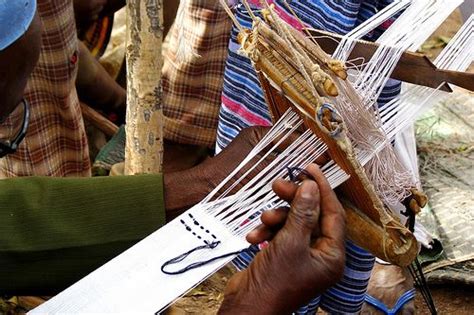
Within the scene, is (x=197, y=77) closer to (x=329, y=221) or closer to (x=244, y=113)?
(x=244, y=113)

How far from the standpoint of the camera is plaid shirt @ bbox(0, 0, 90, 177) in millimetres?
2643

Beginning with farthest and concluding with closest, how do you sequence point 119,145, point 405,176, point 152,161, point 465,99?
point 465,99
point 119,145
point 152,161
point 405,176

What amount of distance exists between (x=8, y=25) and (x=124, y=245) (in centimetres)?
63

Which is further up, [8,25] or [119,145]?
[8,25]

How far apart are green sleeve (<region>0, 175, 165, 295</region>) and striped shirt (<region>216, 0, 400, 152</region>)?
0.46 metres

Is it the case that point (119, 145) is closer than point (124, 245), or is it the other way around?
point (124, 245)

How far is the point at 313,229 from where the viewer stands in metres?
1.38

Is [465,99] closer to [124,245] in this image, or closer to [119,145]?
[119,145]

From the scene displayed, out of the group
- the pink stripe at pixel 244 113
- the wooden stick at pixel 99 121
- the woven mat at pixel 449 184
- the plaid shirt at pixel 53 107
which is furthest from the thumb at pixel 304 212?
the wooden stick at pixel 99 121

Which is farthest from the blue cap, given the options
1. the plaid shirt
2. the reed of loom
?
the plaid shirt

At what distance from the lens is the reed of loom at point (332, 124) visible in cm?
145

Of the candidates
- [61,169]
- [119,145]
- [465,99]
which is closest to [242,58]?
[61,169]

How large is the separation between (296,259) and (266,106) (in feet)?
2.78

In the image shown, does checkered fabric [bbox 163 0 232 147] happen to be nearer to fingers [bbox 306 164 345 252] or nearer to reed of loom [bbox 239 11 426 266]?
reed of loom [bbox 239 11 426 266]
